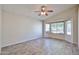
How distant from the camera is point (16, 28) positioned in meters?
5.27

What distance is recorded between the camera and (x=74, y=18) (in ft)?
16.2

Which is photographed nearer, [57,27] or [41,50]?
[41,50]

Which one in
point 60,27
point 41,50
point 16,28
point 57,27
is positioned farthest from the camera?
point 57,27

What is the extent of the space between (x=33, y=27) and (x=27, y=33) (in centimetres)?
95

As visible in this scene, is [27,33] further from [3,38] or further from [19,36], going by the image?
[3,38]

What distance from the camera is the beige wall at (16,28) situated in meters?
4.46

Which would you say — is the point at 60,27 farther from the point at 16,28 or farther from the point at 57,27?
the point at 16,28

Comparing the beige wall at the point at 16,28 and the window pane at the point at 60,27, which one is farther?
the window pane at the point at 60,27

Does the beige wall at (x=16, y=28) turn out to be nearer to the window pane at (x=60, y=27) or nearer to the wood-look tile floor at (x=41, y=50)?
the wood-look tile floor at (x=41, y=50)

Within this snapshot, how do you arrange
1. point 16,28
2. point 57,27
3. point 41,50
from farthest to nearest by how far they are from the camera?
1. point 57,27
2. point 16,28
3. point 41,50

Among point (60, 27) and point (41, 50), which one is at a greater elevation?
point (60, 27)

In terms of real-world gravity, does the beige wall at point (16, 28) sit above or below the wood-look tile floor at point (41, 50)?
above

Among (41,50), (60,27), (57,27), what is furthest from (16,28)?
(57,27)

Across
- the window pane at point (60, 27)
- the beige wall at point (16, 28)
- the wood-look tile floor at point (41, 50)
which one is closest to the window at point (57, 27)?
the window pane at point (60, 27)
